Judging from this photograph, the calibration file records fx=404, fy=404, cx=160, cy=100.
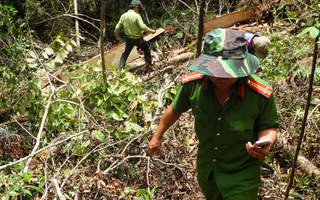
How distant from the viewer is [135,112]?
14.9ft

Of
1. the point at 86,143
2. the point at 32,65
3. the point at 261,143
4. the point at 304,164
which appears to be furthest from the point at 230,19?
the point at 261,143

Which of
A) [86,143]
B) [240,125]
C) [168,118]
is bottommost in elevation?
[86,143]

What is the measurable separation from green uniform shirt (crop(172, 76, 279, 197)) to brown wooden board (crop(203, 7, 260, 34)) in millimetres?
6683

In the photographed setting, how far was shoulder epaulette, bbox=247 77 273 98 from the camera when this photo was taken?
2.30 meters

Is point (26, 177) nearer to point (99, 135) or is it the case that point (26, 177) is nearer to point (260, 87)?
point (99, 135)

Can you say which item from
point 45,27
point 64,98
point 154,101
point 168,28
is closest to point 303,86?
point 154,101

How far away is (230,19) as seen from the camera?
9.20 m

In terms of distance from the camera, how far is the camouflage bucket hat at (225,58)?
85.4 inches

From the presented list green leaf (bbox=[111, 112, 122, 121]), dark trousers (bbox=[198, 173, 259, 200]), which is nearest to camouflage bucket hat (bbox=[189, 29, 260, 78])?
dark trousers (bbox=[198, 173, 259, 200])

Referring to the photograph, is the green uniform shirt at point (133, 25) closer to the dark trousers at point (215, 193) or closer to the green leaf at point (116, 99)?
the green leaf at point (116, 99)

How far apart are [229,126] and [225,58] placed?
1.41ft

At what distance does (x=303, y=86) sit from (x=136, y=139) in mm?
2509

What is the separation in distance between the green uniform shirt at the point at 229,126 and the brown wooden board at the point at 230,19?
21.9 feet

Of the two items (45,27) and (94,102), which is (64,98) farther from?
(45,27)
